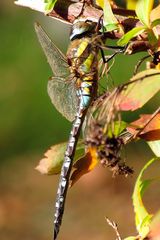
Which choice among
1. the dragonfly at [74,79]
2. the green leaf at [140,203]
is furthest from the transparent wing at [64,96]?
the green leaf at [140,203]

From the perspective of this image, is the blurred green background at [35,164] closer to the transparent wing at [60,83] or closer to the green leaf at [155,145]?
the transparent wing at [60,83]

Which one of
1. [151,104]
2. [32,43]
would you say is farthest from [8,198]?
[151,104]

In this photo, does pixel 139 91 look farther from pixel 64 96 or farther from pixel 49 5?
pixel 64 96

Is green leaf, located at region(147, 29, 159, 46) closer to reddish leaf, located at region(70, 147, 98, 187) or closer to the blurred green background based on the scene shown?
reddish leaf, located at region(70, 147, 98, 187)

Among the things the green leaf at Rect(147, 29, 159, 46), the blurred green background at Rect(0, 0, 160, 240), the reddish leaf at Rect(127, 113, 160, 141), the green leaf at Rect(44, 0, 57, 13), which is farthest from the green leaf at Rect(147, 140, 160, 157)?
the blurred green background at Rect(0, 0, 160, 240)

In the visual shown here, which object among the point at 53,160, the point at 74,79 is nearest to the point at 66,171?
the point at 53,160

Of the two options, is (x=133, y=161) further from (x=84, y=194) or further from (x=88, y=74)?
(x=88, y=74)
